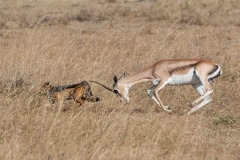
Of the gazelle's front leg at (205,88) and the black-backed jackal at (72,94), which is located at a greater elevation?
the black-backed jackal at (72,94)

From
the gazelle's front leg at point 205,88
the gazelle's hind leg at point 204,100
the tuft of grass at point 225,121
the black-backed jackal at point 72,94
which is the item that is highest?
the black-backed jackal at point 72,94

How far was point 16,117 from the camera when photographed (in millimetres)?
6812

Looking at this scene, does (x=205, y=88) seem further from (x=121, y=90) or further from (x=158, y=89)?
(x=121, y=90)

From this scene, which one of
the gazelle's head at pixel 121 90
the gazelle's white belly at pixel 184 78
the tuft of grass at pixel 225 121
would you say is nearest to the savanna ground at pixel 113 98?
the tuft of grass at pixel 225 121

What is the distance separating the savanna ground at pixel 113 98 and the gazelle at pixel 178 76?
0.18 metres

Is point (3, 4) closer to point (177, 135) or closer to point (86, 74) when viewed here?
point (86, 74)

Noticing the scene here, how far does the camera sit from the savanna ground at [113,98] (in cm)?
602

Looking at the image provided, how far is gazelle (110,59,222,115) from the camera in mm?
8391

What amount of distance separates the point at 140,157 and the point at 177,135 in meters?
0.80

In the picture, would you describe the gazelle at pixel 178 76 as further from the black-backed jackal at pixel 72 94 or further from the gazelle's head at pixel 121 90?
the black-backed jackal at pixel 72 94

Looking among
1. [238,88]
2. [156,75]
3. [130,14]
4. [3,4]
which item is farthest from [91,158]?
[3,4]

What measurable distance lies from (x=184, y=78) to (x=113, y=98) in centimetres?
112

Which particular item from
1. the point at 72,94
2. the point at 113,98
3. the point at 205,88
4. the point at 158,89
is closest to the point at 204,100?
the point at 205,88

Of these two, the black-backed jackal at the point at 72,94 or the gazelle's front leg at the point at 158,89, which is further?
the gazelle's front leg at the point at 158,89
